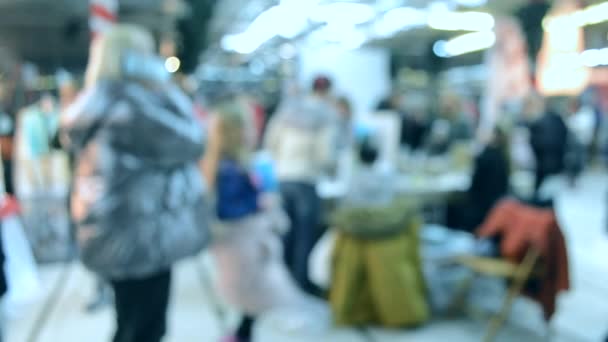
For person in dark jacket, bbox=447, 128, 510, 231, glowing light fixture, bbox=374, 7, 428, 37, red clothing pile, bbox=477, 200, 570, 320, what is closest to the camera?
red clothing pile, bbox=477, 200, 570, 320

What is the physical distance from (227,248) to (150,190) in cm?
91

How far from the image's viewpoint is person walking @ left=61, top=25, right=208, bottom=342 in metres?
2.29

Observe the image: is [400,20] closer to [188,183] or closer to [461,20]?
[461,20]

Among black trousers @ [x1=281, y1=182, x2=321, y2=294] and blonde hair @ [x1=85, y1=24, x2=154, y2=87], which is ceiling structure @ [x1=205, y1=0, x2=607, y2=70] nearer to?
black trousers @ [x1=281, y1=182, x2=321, y2=294]

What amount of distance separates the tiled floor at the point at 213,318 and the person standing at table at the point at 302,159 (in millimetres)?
760

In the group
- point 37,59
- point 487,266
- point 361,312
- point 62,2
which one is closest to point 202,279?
point 361,312

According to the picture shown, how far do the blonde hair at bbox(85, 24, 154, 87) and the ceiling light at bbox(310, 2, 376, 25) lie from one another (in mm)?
7949

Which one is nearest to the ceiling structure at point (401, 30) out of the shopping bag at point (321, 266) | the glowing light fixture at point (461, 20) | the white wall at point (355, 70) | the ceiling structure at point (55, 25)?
the glowing light fixture at point (461, 20)

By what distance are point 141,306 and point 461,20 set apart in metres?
10.7

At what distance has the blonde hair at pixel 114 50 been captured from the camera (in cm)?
235

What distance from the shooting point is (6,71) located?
2693 millimetres

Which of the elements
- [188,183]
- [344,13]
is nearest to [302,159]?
[188,183]

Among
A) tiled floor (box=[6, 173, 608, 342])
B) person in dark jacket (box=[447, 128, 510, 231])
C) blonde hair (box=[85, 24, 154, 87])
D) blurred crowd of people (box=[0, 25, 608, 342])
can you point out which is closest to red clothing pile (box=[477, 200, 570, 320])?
blurred crowd of people (box=[0, 25, 608, 342])

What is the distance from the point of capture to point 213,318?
4.21 meters
